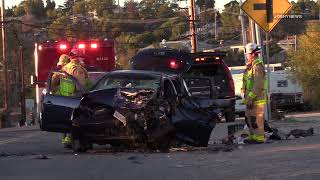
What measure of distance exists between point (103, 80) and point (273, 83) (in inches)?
1090

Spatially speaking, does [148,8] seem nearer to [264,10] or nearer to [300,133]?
[264,10]

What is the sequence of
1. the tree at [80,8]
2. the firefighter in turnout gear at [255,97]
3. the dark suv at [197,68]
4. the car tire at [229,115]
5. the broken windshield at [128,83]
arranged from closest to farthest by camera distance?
the broken windshield at [128,83] → the firefighter in turnout gear at [255,97] → the dark suv at [197,68] → the car tire at [229,115] → the tree at [80,8]

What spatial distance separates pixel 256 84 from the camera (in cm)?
1280

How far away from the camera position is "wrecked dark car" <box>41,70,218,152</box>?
1120 centimetres

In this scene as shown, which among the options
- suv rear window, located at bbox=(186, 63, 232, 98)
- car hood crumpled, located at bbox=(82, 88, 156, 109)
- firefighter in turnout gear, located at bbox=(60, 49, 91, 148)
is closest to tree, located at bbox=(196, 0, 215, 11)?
suv rear window, located at bbox=(186, 63, 232, 98)

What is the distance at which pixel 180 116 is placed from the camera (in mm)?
11531

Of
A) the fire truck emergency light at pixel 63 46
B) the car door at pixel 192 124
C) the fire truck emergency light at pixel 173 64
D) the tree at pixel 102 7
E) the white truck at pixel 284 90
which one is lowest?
the white truck at pixel 284 90

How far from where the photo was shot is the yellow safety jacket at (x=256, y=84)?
12797 mm

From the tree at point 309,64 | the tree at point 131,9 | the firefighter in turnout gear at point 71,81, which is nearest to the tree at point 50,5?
the tree at point 131,9

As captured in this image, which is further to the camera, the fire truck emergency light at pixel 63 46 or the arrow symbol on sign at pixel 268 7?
the fire truck emergency light at pixel 63 46

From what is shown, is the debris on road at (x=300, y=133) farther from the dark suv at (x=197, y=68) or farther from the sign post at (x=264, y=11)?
the dark suv at (x=197, y=68)

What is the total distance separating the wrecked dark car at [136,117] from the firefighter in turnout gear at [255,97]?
114cm

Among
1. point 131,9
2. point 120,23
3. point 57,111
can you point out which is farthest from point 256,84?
point 131,9

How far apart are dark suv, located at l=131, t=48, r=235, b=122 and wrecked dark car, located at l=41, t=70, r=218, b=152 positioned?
14.2 feet
